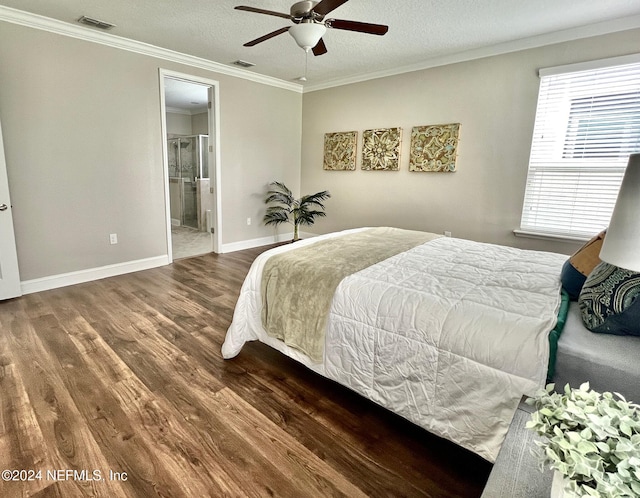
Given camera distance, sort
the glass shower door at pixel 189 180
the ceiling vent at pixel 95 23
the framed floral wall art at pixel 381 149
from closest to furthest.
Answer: the ceiling vent at pixel 95 23, the framed floral wall art at pixel 381 149, the glass shower door at pixel 189 180

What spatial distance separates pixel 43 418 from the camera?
68.5 inches

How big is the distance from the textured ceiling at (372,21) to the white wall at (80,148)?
0.36m

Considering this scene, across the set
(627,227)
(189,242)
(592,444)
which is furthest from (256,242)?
(592,444)

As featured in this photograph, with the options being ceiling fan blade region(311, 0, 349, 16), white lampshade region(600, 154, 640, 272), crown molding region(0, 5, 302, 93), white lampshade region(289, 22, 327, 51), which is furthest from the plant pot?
crown molding region(0, 5, 302, 93)

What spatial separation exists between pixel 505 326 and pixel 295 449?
108cm

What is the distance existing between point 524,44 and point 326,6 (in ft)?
8.16

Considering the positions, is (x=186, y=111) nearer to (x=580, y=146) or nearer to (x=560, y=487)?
(x=580, y=146)

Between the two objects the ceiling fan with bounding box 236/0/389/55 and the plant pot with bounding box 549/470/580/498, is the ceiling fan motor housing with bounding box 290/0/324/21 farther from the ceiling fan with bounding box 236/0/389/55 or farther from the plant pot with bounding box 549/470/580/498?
the plant pot with bounding box 549/470/580/498

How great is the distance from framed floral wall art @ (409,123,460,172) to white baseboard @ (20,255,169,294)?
3496 millimetres

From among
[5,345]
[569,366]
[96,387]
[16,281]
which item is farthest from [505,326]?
[16,281]

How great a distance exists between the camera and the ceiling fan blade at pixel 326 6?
2.06 m

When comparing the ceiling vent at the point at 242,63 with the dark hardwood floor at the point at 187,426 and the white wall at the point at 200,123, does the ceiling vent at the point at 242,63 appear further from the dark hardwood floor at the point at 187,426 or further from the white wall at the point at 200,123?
the white wall at the point at 200,123

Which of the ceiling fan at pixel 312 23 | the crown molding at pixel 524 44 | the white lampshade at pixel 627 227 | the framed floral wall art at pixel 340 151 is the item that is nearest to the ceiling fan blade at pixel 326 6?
the ceiling fan at pixel 312 23

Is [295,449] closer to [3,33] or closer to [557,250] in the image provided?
[557,250]
